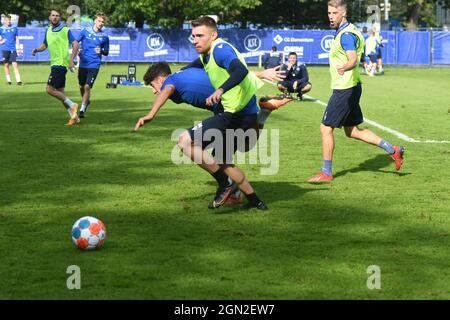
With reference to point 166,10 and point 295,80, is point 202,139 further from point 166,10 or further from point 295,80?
point 166,10

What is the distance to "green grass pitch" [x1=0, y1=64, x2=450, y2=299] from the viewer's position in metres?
6.75

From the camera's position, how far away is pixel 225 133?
954 cm

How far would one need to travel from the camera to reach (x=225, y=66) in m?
9.25

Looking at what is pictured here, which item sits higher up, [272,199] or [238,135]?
[238,135]

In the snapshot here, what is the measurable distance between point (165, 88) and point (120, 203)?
1541 mm

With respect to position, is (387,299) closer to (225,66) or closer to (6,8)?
(225,66)

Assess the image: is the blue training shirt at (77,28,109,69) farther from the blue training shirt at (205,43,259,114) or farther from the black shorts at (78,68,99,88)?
the blue training shirt at (205,43,259,114)

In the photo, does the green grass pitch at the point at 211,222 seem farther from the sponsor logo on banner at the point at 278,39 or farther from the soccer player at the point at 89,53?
the sponsor logo on banner at the point at 278,39

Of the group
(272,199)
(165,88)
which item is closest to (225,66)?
(165,88)

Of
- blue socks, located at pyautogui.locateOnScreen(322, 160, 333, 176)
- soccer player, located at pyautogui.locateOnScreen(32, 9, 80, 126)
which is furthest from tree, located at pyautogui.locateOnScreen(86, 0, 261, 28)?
blue socks, located at pyautogui.locateOnScreen(322, 160, 333, 176)

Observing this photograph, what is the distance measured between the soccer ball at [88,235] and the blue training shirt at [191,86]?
6.52ft

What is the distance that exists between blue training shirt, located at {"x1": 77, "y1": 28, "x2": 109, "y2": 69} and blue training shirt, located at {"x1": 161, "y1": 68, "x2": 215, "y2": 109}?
1024 centimetres

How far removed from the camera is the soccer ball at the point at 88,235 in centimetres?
772

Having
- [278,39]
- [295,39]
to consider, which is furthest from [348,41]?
[295,39]
